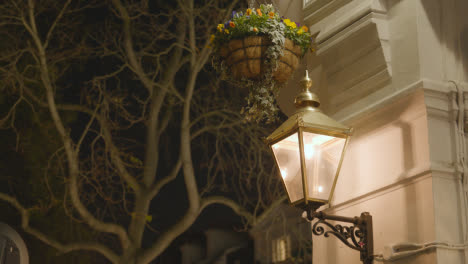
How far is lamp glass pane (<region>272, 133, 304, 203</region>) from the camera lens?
14.7 feet

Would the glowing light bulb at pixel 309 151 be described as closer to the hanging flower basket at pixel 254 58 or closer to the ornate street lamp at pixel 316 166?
the ornate street lamp at pixel 316 166

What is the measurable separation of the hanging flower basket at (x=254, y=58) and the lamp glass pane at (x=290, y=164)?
70cm

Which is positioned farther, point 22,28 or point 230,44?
point 22,28

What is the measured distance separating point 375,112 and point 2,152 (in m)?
10.7

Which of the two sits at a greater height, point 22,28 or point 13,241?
point 22,28

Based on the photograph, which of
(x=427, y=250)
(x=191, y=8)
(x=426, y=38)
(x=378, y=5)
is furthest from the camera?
(x=191, y=8)

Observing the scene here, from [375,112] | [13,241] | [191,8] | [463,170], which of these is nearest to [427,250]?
[463,170]

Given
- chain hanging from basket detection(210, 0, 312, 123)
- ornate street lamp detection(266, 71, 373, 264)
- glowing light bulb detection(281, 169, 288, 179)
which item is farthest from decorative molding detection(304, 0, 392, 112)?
glowing light bulb detection(281, 169, 288, 179)

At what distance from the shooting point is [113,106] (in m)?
13.2

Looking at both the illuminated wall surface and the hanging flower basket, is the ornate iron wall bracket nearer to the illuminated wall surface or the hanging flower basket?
the illuminated wall surface

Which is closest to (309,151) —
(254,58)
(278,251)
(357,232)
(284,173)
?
(284,173)

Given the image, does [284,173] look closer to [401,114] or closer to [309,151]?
[309,151]

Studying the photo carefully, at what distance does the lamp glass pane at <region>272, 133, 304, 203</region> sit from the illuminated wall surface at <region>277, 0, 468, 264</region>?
68cm

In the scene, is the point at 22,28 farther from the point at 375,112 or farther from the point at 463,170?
the point at 463,170
